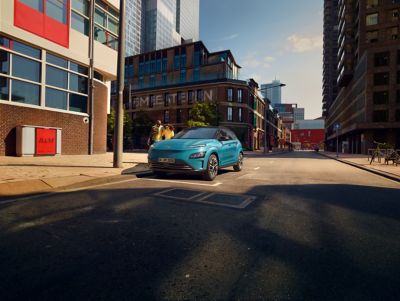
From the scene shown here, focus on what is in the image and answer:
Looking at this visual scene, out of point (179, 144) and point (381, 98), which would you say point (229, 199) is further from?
point (381, 98)

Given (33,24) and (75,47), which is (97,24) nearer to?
(75,47)

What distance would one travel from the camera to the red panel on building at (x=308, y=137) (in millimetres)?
138875

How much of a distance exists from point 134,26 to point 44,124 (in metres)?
126

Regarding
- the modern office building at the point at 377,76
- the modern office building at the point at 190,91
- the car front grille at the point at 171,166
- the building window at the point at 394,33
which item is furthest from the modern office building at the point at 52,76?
the building window at the point at 394,33

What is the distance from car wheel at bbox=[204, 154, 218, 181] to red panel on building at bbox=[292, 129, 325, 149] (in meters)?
145

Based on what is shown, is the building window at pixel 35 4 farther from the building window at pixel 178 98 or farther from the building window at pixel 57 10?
the building window at pixel 178 98

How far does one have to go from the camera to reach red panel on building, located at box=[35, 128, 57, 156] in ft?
42.3

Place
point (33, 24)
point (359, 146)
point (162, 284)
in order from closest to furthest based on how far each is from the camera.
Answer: point (162, 284) < point (33, 24) < point (359, 146)

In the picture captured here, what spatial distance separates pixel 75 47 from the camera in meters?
15.2

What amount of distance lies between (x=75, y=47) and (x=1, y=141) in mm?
7044

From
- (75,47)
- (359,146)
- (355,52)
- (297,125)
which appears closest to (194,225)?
(75,47)

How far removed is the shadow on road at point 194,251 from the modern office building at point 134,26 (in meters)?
127

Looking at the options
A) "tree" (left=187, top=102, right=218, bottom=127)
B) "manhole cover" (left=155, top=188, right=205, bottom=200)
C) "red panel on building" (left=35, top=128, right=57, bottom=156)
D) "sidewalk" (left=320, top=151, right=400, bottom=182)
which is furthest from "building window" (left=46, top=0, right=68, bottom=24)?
"tree" (left=187, top=102, right=218, bottom=127)

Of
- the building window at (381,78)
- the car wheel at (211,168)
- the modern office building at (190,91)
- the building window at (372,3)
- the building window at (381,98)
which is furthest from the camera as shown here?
the modern office building at (190,91)
